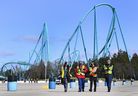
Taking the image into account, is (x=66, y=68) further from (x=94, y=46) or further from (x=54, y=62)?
(x=54, y=62)

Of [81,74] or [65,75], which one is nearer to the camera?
[81,74]

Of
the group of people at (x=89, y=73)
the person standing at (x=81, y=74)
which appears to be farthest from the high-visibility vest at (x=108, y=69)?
the person standing at (x=81, y=74)

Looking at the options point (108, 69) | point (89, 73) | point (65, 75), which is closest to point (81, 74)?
point (89, 73)

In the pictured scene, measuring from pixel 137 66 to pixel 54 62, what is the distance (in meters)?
47.1

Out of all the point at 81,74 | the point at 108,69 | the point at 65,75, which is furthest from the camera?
the point at 65,75

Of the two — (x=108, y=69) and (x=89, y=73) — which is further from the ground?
(x=108, y=69)

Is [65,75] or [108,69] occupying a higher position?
[108,69]

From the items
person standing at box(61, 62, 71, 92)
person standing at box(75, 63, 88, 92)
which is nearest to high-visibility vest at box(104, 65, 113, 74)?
person standing at box(75, 63, 88, 92)

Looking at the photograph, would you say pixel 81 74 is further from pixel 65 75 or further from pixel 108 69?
pixel 108 69

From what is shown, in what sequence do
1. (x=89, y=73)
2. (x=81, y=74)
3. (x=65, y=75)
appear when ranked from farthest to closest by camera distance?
1. (x=65, y=75)
2. (x=81, y=74)
3. (x=89, y=73)

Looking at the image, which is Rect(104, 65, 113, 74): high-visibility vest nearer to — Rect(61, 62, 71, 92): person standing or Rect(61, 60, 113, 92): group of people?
Rect(61, 60, 113, 92): group of people

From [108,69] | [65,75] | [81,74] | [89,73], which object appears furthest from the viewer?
[65,75]

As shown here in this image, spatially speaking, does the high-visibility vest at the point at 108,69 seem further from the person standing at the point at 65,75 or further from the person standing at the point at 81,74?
the person standing at the point at 65,75

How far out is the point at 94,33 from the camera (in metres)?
71.9
